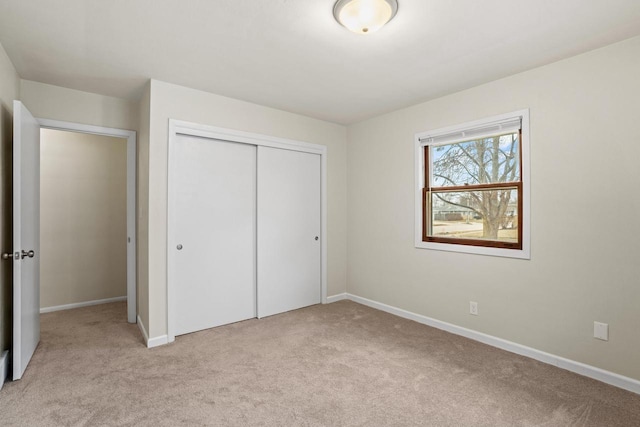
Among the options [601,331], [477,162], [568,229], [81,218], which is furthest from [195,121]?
[601,331]

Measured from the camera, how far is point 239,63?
2.62 metres

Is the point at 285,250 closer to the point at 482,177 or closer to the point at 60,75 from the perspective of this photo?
the point at 482,177

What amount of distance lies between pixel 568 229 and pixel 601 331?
2.47 feet

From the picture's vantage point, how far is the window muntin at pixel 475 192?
115 inches

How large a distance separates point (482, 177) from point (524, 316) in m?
1.28

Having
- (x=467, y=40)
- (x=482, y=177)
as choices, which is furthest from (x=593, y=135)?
(x=467, y=40)

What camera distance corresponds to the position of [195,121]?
317 cm

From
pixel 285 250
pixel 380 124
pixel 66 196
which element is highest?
pixel 380 124

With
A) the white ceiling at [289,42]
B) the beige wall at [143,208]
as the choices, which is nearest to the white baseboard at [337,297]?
the beige wall at [143,208]

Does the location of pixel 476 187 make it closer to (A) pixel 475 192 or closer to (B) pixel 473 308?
(A) pixel 475 192

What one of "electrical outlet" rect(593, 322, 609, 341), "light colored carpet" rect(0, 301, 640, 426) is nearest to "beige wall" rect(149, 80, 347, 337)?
"light colored carpet" rect(0, 301, 640, 426)

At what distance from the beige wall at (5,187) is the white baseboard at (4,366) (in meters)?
0.04

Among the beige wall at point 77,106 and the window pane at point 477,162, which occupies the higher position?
the beige wall at point 77,106

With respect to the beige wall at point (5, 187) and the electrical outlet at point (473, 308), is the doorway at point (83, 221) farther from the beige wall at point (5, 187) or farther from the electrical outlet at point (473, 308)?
the electrical outlet at point (473, 308)
